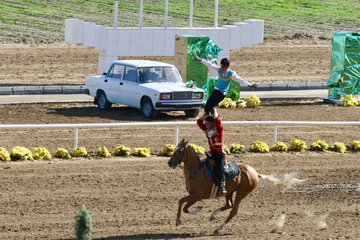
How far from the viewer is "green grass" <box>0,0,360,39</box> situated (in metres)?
32.5

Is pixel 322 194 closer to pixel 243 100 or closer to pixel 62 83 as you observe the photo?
pixel 243 100

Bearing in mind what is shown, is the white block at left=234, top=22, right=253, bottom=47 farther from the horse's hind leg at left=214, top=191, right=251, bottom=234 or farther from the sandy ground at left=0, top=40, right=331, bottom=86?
the horse's hind leg at left=214, top=191, right=251, bottom=234

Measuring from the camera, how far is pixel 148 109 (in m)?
16.5

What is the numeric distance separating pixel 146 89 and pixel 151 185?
6142 mm

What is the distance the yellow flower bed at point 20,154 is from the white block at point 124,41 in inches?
384

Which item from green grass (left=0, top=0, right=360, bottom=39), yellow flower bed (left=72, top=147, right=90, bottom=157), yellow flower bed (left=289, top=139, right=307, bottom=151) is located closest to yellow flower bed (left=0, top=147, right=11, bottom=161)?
yellow flower bed (left=72, top=147, right=90, bottom=157)

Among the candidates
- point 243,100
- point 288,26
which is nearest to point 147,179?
point 243,100

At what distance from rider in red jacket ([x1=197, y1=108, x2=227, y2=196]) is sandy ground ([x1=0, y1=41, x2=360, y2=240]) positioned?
0.92 m

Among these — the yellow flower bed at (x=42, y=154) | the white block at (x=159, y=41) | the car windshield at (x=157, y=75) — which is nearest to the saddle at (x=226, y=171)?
the yellow flower bed at (x=42, y=154)

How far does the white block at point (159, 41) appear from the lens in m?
21.5

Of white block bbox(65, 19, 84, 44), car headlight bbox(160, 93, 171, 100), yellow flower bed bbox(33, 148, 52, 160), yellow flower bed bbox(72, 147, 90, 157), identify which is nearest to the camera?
yellow flower bed bbox(33, 148, 52, 160)

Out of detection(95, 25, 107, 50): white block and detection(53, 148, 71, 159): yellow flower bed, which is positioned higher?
detection(95, 25, 107, 50): white block

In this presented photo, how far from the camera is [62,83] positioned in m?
22.8

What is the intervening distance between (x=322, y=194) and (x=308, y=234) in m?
2.12
